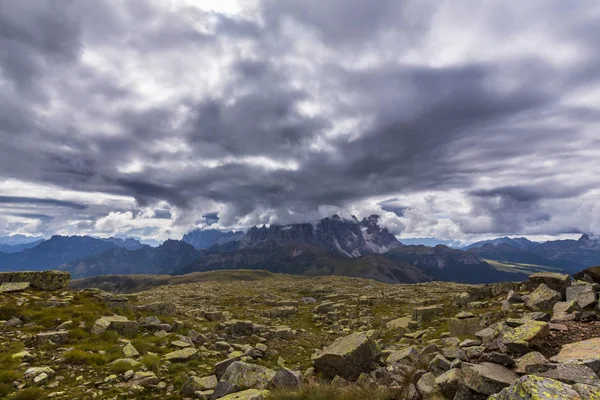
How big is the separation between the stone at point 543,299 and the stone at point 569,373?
17.1 metres

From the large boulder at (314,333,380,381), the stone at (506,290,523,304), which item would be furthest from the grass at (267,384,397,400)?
the stone at (506,290,523,304)

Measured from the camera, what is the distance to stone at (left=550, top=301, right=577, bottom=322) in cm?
1702

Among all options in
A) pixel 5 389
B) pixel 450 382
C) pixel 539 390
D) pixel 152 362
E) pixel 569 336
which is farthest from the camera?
pixel 152 362

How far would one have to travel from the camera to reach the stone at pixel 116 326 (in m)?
22.7

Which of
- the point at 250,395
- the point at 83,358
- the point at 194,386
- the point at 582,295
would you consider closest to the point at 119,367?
the point at 83,358

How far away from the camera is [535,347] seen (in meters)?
12.8

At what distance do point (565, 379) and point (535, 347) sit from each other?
6082 millimetres

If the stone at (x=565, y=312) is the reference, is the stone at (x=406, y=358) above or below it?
below

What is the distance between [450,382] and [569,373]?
3.31m

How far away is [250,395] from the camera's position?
12.3 meters

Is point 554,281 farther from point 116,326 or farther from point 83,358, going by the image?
point 116,326

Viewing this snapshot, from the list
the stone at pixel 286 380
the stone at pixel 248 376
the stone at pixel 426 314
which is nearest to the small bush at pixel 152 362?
the stone at pixel 248 376

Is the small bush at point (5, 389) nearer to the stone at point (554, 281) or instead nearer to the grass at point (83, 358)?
the grass at point (83, 358)

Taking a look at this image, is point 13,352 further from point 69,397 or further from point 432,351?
point 432,351
